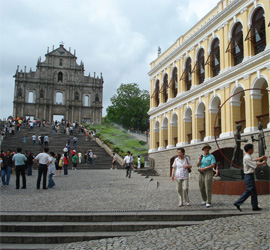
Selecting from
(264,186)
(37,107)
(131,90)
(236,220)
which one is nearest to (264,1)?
(264,186)

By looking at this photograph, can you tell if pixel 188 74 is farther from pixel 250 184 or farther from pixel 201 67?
pixel 250 184

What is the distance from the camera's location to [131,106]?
227 feet

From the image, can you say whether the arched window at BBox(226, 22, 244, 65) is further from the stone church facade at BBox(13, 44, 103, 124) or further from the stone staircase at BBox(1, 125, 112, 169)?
the stone church facade at BBox(13, 44, 103, 124)

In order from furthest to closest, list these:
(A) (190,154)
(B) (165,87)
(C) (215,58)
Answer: (B) (165,87) < (A) (190,154) < (C) (215,58)

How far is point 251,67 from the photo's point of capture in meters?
20.5

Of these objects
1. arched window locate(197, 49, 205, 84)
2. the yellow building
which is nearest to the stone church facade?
the yellow building

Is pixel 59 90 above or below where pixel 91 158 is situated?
above

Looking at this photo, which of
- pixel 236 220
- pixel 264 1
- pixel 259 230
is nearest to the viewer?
pixel 259 230

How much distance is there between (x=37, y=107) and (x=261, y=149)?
2376 inches

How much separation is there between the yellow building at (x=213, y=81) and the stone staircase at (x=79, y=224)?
8.80 m

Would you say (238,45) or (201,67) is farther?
(201,67)

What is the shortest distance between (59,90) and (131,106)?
16.2 metres

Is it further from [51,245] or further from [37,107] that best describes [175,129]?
[37,107]

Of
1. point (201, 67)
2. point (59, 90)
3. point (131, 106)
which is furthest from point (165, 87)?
point (59, 90)
